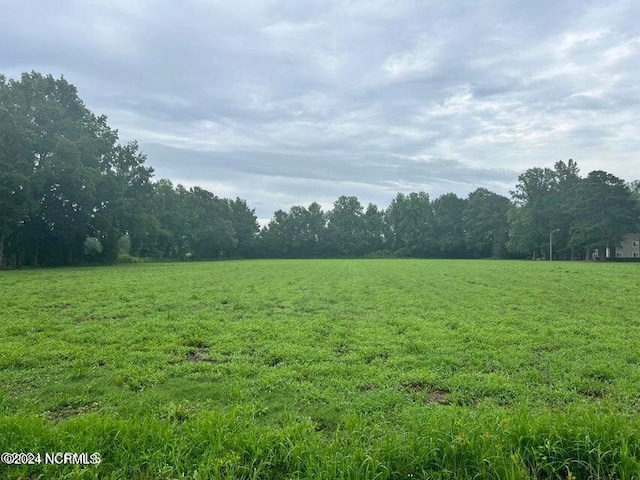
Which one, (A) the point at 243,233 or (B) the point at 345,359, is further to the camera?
(A) the point at 243,233

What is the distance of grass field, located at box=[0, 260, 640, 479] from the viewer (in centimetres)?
345

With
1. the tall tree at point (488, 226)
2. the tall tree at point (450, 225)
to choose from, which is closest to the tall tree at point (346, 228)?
the tall tree at point (450, 225)

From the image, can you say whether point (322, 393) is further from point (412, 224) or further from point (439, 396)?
point (412, 224)

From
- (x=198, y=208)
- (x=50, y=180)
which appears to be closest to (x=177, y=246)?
(x=198, y=208)

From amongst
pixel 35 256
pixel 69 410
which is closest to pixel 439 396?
pixel 69 410

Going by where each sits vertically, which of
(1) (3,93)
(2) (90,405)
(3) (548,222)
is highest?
(1) (3,93)

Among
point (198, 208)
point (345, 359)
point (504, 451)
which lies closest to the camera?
point (504, 451)

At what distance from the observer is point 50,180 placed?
121 ft

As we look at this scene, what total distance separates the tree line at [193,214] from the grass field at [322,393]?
30074 mm

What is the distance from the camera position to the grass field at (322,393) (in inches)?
136

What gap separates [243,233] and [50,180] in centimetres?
6090

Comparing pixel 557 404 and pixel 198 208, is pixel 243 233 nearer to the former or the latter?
pixel 198 208

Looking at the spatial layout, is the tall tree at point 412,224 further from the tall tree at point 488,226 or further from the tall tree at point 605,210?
the tall tree at point 605,210

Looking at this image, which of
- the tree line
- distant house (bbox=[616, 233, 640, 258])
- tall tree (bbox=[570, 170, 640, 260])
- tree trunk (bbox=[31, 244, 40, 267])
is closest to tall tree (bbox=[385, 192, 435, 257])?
the tree line
